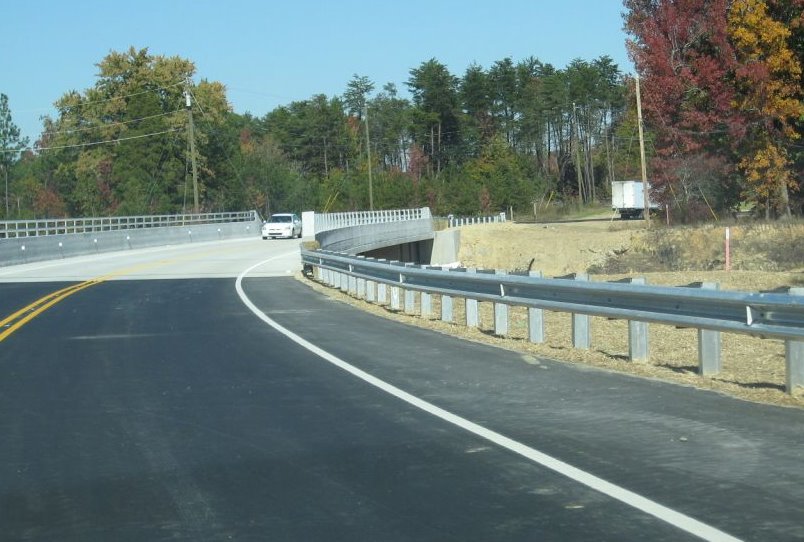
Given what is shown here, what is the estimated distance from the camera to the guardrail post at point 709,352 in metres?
12.0

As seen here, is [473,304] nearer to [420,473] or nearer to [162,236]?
[420,473]

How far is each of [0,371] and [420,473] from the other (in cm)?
762

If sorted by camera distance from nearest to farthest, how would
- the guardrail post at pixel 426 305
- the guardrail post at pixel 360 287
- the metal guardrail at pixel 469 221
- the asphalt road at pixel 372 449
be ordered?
the asphalt road at pixel 372 449 < the guardrail post at pixel 426 305 < the guardrail post at pixel 360 287 < the metal guardrail at pixel 469 221

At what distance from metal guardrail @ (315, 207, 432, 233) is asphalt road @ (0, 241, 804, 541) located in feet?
178

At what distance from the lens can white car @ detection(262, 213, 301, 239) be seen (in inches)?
2680

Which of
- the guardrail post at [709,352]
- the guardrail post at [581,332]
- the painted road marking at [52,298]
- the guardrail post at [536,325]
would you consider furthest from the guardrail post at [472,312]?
the painted road marking at [52,298]

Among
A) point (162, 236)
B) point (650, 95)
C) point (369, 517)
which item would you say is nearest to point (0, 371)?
point (369, 517)

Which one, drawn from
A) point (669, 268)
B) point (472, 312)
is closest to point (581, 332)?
point (472, 312)

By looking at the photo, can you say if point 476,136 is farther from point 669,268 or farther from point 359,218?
point 669,268

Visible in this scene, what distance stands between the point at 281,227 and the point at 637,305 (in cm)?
5600

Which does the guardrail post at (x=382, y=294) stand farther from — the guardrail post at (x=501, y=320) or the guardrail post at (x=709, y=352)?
the guardrail post at (x=709, y=352)

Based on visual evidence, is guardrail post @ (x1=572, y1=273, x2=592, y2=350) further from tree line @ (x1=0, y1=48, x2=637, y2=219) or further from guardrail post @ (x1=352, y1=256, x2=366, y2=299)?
tree line @ (x1=0, y1=48, x2=637, y2=219)

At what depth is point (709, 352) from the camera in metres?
12.0

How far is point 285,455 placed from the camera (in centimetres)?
843
